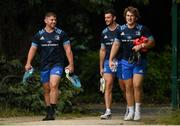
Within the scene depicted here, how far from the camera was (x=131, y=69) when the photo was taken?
37.1ft

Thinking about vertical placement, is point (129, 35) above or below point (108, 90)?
above

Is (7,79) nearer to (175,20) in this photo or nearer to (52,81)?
(52,81)

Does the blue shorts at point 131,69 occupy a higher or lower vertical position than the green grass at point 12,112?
higher

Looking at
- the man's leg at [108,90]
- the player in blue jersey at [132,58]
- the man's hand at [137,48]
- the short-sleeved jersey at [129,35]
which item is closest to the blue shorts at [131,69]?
the player in blue jersey at [132,58]

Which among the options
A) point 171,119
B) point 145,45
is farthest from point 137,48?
point 171,119

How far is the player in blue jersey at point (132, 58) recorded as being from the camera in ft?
36.7

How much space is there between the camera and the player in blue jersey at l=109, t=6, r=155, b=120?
11.2 meters

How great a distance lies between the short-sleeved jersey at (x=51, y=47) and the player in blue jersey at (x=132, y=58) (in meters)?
0.96

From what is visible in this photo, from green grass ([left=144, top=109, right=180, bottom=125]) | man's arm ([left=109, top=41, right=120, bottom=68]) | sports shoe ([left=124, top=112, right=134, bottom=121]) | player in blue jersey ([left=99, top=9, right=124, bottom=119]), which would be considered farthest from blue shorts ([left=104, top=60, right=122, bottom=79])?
green grass ([left=144, top=109, right=180, bottom=125])

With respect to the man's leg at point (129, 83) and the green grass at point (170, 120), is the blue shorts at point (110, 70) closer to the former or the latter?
the man's leg at point (129, 83)

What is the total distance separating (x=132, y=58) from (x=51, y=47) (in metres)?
1.52

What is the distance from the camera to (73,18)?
16266 mm

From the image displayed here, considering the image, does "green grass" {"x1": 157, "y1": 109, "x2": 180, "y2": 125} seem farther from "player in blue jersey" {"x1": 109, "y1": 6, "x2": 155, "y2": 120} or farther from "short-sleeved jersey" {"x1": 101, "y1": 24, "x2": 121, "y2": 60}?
"short-sleeved jersey" {"x1": 101, "y1": 24, "x2": 121, "y2": 60}

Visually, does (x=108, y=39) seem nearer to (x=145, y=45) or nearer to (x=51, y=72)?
(x=145, y=45)
